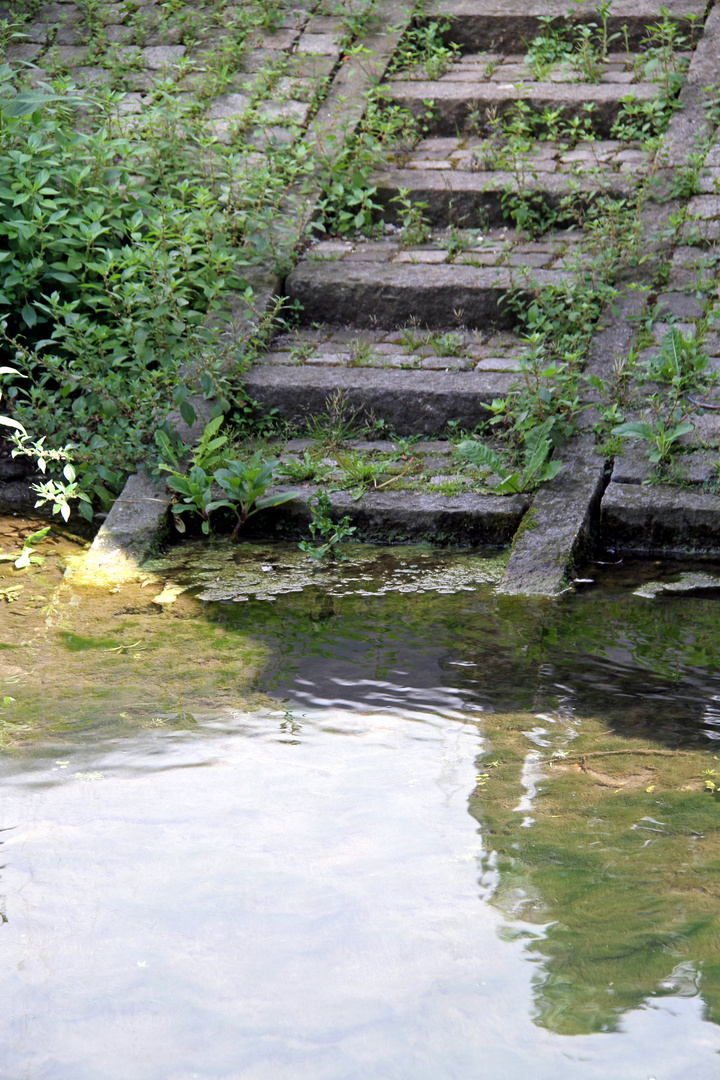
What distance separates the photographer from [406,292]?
5.22 meters

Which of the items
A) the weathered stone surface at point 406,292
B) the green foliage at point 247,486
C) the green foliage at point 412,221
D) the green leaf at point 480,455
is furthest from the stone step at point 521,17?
the green foliage at point 247,486

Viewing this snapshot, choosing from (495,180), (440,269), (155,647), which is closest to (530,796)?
(155,647)

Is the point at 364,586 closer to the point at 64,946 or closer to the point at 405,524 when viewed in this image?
the point at 405,524

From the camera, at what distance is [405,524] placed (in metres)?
4.15

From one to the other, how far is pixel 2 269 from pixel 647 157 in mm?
3753

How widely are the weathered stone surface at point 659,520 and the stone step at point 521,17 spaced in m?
4.39

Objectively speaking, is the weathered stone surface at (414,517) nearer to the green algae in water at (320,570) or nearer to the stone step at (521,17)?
the green algae in water at (320,570)

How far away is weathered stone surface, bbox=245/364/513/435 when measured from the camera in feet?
15.1

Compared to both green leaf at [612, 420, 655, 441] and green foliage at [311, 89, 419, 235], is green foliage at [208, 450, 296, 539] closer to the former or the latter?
green leaf at [612, 420, 655, 441]

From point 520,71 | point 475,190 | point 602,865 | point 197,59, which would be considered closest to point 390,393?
point 475,190

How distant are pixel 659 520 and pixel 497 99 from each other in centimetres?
375

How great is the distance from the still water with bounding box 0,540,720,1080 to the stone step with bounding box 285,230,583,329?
7.48ft

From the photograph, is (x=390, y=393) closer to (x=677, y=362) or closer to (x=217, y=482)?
(x=217, y=482)

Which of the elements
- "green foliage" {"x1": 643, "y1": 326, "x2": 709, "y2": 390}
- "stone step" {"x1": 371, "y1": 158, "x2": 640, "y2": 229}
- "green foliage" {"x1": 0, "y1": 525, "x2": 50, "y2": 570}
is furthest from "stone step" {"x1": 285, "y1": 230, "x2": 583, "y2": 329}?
"green foliage" {"x1": 0, "y1": 525, "x2": 50, "y2": 570}
